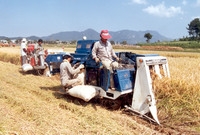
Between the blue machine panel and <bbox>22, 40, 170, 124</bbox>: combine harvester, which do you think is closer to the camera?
<bbox>22, 40, 170, 124</bbox>: combine harvester

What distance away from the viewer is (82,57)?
10.5 metres

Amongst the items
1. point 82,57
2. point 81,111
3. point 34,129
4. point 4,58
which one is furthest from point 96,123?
point 4,58

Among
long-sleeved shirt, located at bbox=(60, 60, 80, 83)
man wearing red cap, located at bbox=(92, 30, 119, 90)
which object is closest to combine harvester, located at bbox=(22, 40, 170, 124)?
man wearing red cap, located at bbox=(92, 30, 119, 90)

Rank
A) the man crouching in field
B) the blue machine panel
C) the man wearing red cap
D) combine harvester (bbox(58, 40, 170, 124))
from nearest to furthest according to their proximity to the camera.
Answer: combine harvester (bbox(58, 40, 170, 124)) → the blue machine panel → the man wearing red cap → the man crouching in field

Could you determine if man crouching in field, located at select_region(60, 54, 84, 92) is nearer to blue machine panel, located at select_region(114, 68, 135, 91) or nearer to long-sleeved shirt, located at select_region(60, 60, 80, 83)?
long-sleeved shirt, located at select_region(60, 60, 80, 83)

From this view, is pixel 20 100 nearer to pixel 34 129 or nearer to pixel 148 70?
pixel 34 129

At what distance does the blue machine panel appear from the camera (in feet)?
21.6

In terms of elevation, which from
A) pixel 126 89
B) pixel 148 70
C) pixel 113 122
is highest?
pixel 148 70

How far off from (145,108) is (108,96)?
1.09 metres

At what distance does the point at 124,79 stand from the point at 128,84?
17cm

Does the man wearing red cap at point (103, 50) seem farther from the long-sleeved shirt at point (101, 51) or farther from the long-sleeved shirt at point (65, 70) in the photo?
the long-sleeved shirt at point (65, 70)

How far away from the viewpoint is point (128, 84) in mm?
6727

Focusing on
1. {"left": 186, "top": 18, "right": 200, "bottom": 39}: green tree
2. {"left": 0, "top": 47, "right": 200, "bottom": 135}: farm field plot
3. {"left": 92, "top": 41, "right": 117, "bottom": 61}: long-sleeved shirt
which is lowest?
{"left": 0, "top": 47, "right": 200, "bottom": 135}: farm field plot

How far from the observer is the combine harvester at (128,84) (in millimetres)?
6260
